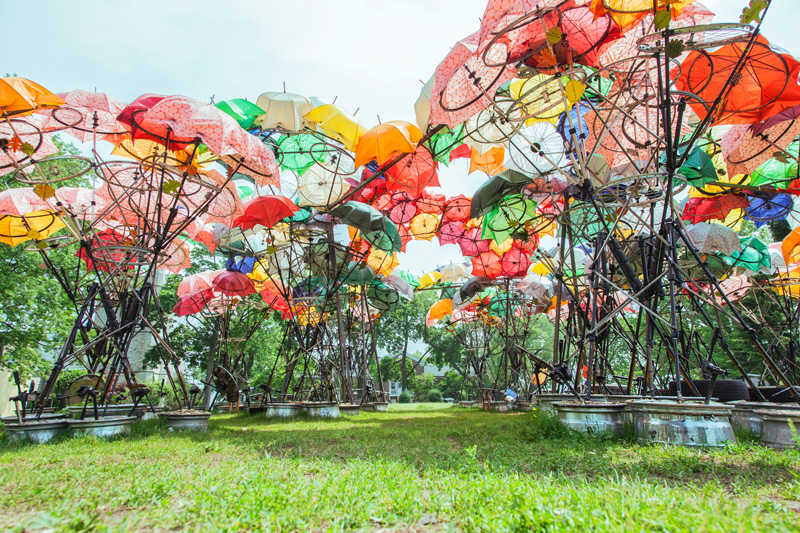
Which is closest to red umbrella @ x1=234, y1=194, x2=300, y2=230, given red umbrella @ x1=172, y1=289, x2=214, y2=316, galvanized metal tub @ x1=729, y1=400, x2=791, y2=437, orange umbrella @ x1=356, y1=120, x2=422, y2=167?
orange umbrella @ x1=356, y1=120, x2=422, y2=167

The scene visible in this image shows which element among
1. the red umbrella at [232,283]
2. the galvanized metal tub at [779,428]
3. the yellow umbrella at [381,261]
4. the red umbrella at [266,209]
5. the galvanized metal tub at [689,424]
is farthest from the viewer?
the yellow umbrella at [381,261]

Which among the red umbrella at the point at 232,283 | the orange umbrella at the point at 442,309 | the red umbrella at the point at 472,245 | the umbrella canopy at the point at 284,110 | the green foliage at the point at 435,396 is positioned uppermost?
the umbrella canopy at the point at 284,110

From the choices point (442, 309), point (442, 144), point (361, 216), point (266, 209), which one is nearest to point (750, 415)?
point (361, 216)

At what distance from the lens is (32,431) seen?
4898 millimetres

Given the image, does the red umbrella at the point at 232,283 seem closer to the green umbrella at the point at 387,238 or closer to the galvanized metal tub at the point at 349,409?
the green umbrella at the point at 387,238

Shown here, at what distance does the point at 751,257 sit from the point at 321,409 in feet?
36.6

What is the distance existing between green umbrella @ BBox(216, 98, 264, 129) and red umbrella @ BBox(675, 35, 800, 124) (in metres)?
7.52

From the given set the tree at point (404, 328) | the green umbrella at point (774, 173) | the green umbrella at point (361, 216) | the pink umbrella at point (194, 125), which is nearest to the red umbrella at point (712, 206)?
the green umbrella at point (774, 173)

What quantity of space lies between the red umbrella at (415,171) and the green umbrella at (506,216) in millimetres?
1809

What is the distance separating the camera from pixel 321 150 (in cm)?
996

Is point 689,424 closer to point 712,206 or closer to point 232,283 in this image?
point 712,206

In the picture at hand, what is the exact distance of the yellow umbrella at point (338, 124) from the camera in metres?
7.85

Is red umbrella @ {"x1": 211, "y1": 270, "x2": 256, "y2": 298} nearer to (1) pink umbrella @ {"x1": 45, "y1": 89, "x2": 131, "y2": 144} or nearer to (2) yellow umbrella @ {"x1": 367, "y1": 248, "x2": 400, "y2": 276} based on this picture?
(2) yellow umbrella @ {"x1": 367, "y1": 248, "x2": 400, "y2": 276}

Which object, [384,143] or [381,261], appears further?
[381,261]
